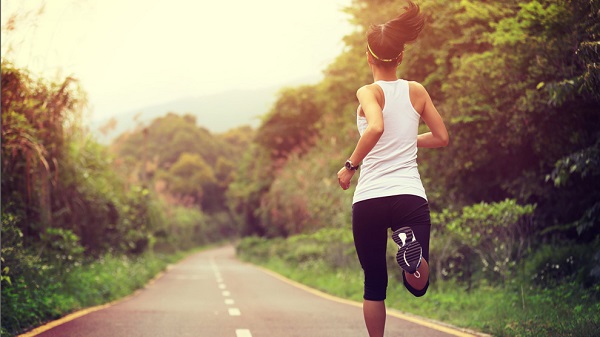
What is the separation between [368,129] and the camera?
3.44 meters

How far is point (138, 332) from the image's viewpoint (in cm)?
709

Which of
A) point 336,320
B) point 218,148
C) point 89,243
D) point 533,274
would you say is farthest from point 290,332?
point 218,148

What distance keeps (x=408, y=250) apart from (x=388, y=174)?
1.30 ft

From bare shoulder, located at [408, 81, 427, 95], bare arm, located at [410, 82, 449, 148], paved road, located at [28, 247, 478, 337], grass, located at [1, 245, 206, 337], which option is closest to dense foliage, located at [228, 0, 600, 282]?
paved road, located at [28, 247, 478, 337]

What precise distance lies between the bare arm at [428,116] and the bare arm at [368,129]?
0.26m

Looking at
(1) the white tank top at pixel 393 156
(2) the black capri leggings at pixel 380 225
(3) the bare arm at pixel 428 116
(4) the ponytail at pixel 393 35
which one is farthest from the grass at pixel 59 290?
(4) the ponytail at pixel 393 35

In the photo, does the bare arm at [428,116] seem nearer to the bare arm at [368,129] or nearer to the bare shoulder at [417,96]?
the bare shoulder at [417,96]

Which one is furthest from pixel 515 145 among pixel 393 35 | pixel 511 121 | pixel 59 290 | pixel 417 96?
pixel 393 35

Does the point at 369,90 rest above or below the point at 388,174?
above

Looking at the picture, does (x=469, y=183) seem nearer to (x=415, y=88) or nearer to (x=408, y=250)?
(x=415, y=88)

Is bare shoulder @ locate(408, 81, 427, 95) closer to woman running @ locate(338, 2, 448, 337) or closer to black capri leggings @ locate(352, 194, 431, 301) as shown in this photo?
woman running @ locate(338, 2, 448, 337)

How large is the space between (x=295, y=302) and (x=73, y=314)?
3.79 metres

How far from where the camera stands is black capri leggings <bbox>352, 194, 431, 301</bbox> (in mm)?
3531

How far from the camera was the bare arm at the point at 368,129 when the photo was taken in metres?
3.44
